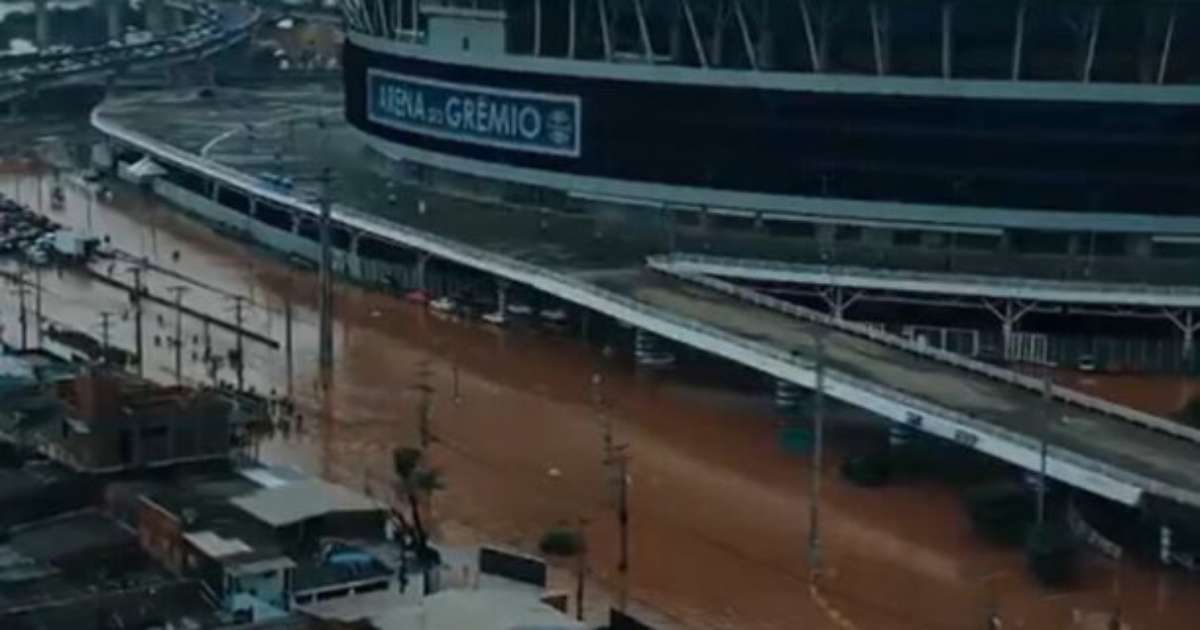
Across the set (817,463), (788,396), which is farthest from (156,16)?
(817,463)

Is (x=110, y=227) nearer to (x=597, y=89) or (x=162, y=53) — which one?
(x=597, y=89)

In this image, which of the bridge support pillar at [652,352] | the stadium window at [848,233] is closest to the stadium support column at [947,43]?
the stadium window at [848,233]

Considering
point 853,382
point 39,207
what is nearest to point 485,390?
point 853,382

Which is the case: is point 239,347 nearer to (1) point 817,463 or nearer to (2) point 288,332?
→ (2) point 288,332

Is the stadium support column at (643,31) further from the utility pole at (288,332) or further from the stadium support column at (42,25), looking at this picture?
the stadium support column at (42,25)

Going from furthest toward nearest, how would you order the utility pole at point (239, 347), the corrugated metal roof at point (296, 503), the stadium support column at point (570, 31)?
the stadium support column at point (570, 31) < the utility pole at point (239, 347) < the corrugated metal roof at point (296, 503)
